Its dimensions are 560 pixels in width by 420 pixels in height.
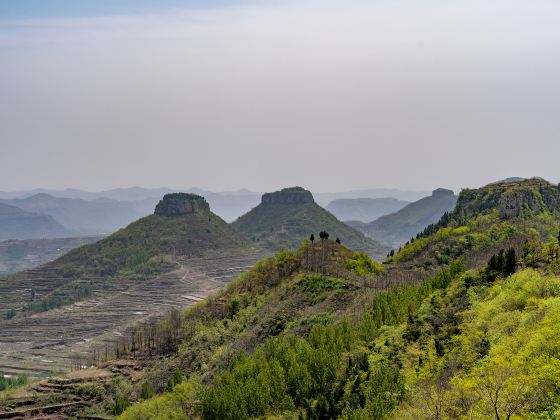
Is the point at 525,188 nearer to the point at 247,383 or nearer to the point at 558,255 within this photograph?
the point at 558,255

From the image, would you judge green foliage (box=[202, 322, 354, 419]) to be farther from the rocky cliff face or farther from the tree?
the rocky cliff face

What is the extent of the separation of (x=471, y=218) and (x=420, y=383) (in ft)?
435

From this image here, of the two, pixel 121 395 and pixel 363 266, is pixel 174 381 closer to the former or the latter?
pixel 121 395

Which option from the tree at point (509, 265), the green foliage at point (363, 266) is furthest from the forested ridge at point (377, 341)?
the green foliage at point (363, 266)

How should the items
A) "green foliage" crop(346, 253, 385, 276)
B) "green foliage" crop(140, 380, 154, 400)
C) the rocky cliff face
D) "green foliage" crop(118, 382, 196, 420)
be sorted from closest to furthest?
"green foliage" crop(118, 382, 196, 420), "green foliage" crop(140, 380, 154, 400), "green foliage" crop(346, 253, 385, 276), the rocky cliff face

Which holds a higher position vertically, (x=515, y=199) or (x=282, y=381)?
(x=515, y=199)

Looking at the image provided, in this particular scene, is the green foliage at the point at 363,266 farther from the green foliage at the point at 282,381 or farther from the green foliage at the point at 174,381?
the green foliage at the point at 174,381

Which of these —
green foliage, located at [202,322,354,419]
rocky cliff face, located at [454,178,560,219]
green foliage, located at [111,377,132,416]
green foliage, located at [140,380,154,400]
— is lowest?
green foliage, located at [111,377,132,416]

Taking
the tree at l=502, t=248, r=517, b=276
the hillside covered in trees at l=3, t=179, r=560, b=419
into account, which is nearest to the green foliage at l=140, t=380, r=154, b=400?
the hillside covered in trees at l=3, t=179, r=560, b=419

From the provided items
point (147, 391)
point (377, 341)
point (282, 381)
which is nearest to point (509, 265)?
point (377, 341)

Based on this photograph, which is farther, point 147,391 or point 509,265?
point 147,391

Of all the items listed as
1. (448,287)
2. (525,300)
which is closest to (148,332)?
(448,287)

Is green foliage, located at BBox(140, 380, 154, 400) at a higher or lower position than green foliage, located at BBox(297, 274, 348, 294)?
lower

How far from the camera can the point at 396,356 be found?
212 ft
